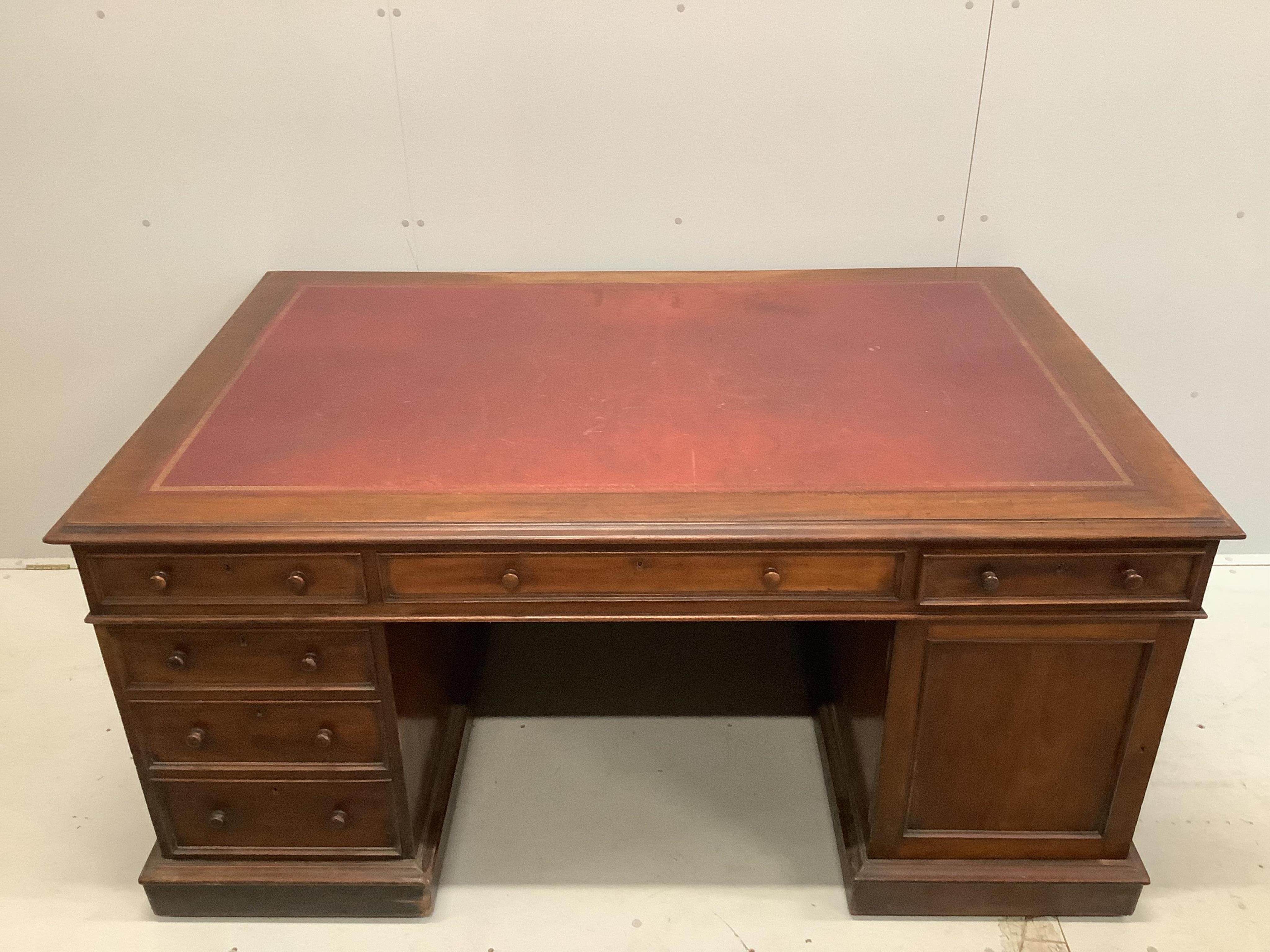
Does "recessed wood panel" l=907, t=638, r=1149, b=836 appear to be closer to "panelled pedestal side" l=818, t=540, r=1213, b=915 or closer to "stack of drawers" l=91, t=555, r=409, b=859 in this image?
"panelled pedestal side" l=818, t=540, r=1213, b=915

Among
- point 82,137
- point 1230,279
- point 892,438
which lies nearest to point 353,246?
point 82,137

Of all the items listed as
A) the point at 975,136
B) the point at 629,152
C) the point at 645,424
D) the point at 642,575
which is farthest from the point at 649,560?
the point at 975,136

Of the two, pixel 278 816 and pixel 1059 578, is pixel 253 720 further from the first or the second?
pixel 1059 578

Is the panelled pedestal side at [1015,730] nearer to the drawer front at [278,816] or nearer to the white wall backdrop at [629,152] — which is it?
the drawer front at [278,816]

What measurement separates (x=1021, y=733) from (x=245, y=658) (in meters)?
1.12

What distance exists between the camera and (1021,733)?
155 centimetres

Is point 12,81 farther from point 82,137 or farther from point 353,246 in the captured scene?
point 353,246

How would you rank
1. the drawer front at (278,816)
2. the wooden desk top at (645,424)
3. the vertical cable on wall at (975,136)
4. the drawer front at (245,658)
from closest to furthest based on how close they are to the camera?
the wooden desk top at (645,424) → the drawer front at (245,658) → the drawer front at (278,816) → the vertical cable on wall at (975,136)

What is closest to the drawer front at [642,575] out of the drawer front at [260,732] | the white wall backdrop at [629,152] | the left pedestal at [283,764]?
the left pedestal at [283,764]

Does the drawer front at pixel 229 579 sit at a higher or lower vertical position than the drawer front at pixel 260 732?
higher

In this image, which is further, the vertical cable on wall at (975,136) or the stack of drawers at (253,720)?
the vertical cable on wall at (975,136)

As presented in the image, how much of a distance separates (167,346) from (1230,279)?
2.18 meters

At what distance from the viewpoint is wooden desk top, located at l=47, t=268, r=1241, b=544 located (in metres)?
1.37

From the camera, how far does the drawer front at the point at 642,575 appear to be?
1.39 m
